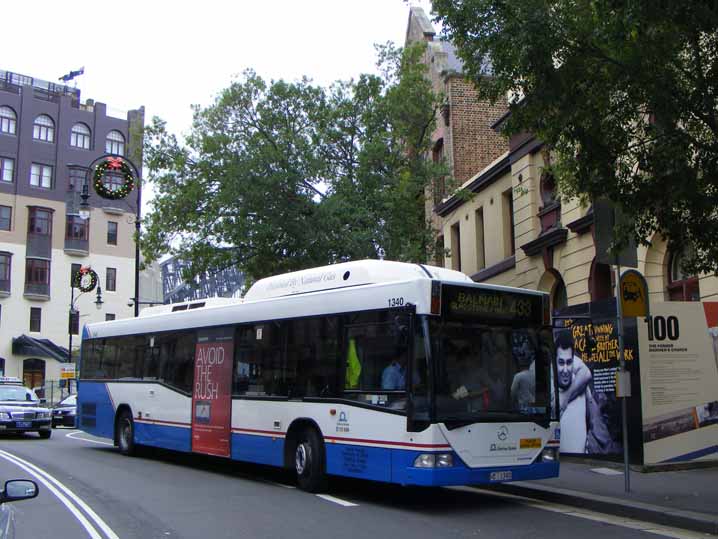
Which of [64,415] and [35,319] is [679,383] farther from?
[35,319]

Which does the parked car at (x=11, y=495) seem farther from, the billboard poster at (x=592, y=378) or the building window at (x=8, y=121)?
the building window at (x=8, y=121)

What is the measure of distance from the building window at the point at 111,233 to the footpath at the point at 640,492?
185ft

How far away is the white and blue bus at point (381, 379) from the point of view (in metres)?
10.7

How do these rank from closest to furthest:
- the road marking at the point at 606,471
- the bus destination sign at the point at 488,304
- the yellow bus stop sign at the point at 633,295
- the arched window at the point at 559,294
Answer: the bus destination sign at the point at 488,304
the yellow bus stop sign at the point at 633,295
the road marking at the point at 606,471
the arched window at the point at 559,294

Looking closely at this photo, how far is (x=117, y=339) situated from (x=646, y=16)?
1402 centimetres

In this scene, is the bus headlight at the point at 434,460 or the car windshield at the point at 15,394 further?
the car windshield at the point at 15,394

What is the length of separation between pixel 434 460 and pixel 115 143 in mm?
61040

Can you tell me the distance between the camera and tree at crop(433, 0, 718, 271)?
1045cm

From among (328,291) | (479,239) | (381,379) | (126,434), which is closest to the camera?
(381,379)

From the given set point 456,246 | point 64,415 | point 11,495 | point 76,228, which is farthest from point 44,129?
point 11,495

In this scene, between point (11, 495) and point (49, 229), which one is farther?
point (49, 229)

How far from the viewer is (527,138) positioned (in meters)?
23.6

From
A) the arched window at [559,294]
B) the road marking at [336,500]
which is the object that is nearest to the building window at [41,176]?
the arched window at [559,294]

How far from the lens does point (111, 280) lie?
6506 centimetres
